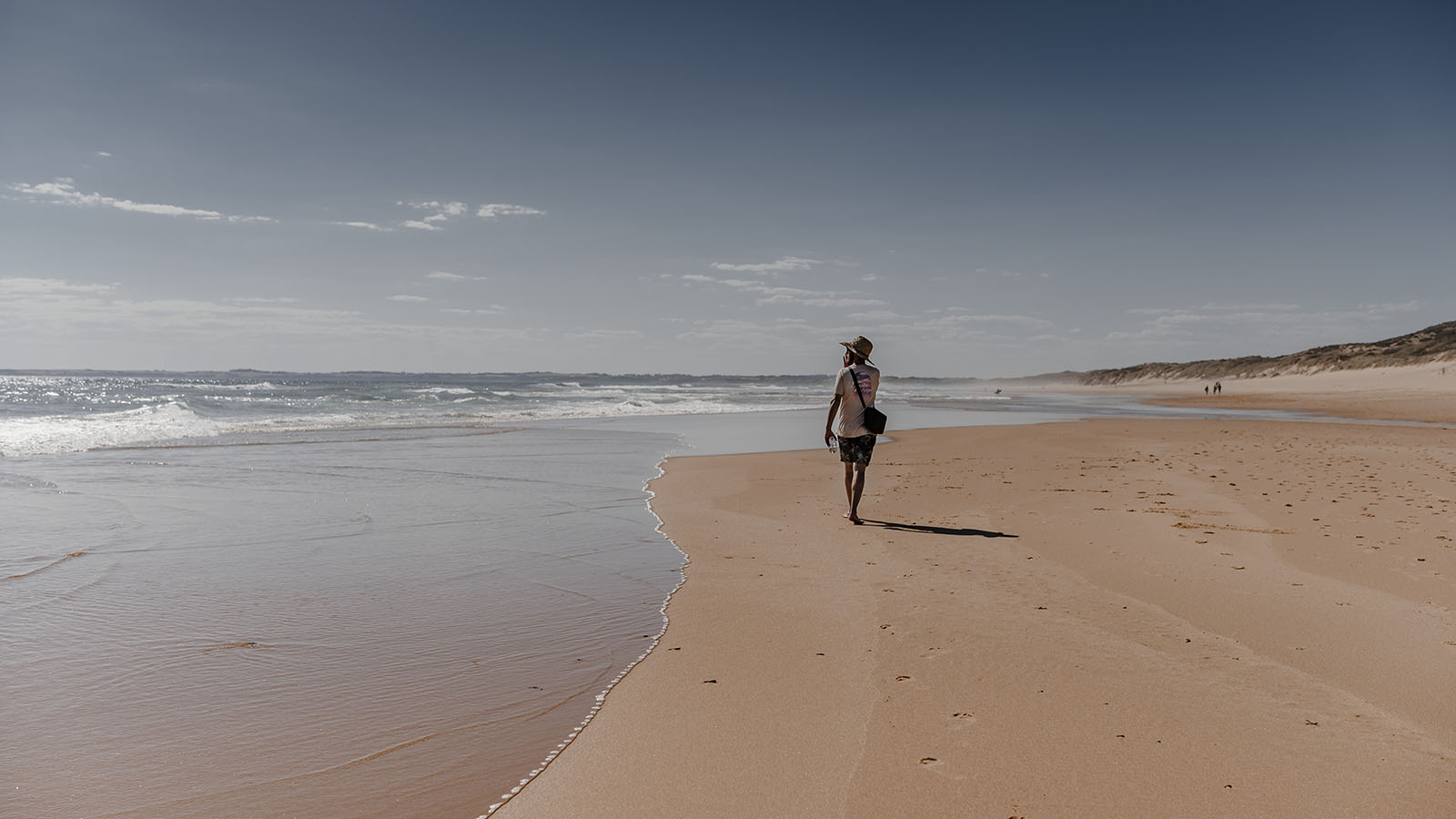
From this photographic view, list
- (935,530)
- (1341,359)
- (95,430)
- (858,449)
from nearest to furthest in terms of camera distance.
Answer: (935,530) < (858,449) < (95,430) < (1341,359)

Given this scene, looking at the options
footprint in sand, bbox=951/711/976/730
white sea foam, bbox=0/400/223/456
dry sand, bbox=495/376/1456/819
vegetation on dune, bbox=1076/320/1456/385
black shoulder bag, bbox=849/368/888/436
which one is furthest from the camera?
vegetation on dune, bbox=1076/320/1456/385

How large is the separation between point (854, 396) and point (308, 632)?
5.65m

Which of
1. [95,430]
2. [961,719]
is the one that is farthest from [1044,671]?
[95,430]

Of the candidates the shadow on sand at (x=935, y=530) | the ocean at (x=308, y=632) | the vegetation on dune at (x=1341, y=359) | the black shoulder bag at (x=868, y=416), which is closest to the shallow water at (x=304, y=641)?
the ocean at (x=308, y=632)

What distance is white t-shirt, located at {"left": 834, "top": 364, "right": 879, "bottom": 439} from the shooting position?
27.6 ft

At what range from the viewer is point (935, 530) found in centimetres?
787

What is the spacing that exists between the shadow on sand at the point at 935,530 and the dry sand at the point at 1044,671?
0.06 meters

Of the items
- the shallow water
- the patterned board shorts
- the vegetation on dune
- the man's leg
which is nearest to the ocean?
the shallow water

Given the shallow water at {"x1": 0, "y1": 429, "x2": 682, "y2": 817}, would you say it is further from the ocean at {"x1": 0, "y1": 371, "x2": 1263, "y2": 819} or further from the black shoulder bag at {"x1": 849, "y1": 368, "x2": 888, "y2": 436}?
the black shoulder bag at {"x1": 849, "y1": 368, "x2": 888, "y2": 436}

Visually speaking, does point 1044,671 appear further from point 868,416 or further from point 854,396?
point 854,396

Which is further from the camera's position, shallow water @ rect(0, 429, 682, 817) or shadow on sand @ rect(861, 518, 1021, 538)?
shadow on sand @ rect(861, 518, 1021, 538)

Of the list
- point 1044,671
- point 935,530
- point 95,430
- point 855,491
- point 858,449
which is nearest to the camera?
point 1044,671

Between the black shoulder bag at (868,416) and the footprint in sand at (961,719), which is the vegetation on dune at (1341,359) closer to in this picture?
the black shoulder bag at (868,416)

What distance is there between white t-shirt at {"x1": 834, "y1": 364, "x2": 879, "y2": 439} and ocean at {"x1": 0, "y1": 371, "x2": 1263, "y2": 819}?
2398 mm
